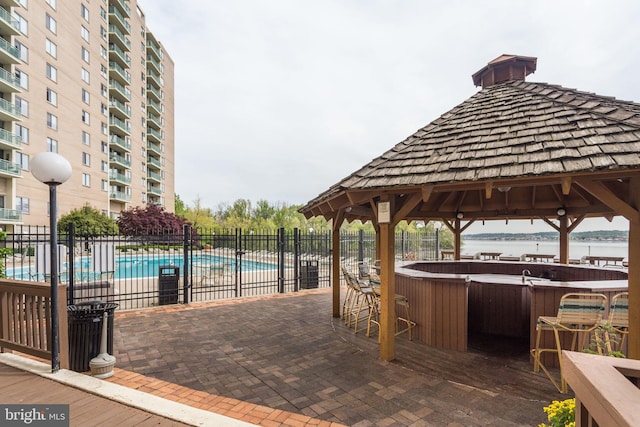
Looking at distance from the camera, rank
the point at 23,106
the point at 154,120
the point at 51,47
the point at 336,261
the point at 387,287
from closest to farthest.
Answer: the point at 387,287 < the point at 336,261 < the point at 23,106 < the point at 51,47 < the point at 154,120

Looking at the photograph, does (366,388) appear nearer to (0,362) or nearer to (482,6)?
(0,362)

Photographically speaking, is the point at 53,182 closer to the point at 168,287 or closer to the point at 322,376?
the point at 322,376

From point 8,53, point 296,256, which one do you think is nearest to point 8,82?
point 8,53

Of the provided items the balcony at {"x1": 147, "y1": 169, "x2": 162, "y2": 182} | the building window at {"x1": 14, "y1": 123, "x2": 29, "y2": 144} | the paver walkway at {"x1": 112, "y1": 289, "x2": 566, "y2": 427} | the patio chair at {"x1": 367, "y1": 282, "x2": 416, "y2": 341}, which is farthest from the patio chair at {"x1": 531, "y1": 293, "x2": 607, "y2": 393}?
the balcony at {"x1": 147, "y1": 169, "x2": 162, "y2": 182}

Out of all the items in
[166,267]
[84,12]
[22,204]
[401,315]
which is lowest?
[401,315]

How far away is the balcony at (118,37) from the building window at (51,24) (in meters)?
8.07

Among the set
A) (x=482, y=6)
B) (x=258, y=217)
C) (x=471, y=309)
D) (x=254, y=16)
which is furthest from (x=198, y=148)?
(x=471, y=309)

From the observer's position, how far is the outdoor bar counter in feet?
14.3

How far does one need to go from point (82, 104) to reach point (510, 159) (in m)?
34.9

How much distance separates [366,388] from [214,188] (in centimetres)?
7091

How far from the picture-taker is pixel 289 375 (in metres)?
3.89

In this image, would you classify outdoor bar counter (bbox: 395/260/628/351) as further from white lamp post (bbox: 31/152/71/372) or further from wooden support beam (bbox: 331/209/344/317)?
white lamp post (bbox: 31/152/71/372)

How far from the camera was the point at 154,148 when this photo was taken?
4144 cm

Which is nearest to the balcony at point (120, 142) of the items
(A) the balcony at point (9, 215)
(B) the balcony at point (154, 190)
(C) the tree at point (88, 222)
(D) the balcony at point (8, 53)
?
(B) the balcony at point (154, 190)
